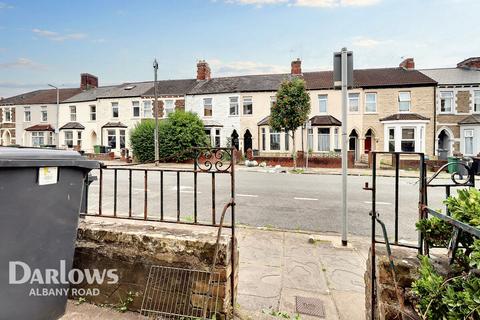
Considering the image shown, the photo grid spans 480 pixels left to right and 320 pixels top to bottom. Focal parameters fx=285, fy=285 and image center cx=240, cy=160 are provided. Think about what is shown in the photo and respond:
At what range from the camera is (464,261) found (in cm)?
196

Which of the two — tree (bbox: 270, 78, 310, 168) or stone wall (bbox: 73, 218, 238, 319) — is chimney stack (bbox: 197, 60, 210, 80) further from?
stone wall (bbox: 73, 218, 238, 319)

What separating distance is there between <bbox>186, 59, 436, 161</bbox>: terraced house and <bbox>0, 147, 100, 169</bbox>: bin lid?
1974 cm

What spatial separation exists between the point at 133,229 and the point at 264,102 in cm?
2479

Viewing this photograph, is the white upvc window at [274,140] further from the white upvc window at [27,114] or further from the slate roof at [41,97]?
the white upvc window at [27,114]

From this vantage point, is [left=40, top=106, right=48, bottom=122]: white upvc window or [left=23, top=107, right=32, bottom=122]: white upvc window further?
[left=23, top=107, right=32, bottom=122]: white upvc window

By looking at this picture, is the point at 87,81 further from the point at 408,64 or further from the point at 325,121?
the point at 408,64

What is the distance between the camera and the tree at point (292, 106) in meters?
19.9

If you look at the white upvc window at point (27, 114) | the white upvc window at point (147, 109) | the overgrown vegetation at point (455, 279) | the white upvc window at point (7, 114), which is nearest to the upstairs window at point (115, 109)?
the white upvc window at point (147, 109)

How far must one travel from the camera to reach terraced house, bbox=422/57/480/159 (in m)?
25.1

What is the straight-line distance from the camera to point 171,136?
24578 millimetres

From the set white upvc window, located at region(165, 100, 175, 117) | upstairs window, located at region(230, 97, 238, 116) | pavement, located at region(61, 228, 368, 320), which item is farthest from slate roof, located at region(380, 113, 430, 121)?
pavement, located at region(61, 228, 368, 320)

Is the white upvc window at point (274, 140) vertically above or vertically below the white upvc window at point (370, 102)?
below

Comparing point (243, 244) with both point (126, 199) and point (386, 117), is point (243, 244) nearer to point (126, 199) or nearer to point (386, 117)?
point (126, 199)

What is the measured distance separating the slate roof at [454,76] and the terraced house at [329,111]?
332 centimetres
